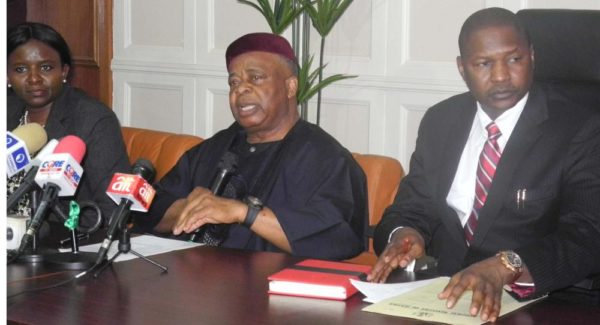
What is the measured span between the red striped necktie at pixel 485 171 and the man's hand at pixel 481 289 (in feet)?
2.17

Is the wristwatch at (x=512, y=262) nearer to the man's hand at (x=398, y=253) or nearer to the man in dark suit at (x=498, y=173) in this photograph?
the man in dark suit at (x=498, y=173)

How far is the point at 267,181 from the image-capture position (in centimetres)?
322

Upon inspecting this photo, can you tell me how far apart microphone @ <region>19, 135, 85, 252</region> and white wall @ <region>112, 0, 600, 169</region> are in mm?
2661

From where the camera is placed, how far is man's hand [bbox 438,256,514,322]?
199cm

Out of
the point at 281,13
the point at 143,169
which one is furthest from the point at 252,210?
the point at 281,13

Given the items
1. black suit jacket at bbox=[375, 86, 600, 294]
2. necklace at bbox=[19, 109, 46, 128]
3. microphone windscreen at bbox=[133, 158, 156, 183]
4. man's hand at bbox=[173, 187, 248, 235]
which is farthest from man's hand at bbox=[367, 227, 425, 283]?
necklace at bbox=[19, 109, 46, 128]

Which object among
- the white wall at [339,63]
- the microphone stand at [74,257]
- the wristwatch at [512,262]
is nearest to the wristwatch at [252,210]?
the microphone stand at [74,257]

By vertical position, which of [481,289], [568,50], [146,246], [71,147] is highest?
[568,50]

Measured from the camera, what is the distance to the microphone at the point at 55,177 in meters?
2.21

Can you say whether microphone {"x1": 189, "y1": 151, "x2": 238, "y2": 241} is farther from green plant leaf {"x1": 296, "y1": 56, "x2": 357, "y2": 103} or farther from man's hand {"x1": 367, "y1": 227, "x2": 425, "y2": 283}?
green plant leaf {"x1": 296, "y1": 56, "x2": 357, "y2": 103}

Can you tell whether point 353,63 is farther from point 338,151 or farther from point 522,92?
point 522,92

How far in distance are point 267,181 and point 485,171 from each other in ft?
2.50

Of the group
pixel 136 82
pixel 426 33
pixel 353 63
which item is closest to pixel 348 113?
pixel 353 63

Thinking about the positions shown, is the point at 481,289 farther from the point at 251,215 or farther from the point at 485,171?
the point at 251,215
